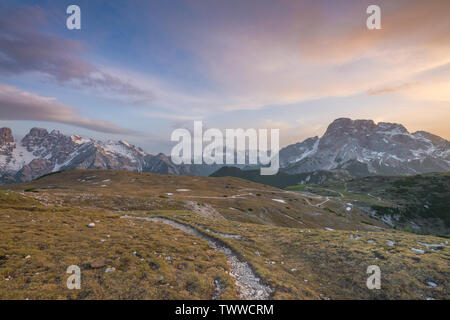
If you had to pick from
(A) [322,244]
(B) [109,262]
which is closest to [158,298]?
(B) [109,262]

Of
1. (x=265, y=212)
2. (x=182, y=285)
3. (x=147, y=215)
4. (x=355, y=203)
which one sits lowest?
(x=355, y=203)

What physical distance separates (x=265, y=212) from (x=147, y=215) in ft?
116

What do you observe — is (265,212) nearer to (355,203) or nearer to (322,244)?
(322,244)

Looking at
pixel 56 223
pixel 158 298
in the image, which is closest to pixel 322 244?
pixel 158 298

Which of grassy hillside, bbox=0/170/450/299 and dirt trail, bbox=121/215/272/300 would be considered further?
dirt trail, bbox=121/215/272/300

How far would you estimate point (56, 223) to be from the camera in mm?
24422

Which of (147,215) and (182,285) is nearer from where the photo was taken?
(182,285)

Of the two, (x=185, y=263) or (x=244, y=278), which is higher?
(x=185, y=263)

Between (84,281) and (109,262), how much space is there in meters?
2.65

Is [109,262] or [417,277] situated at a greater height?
[109,262]

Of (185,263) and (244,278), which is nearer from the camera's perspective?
(244,278)

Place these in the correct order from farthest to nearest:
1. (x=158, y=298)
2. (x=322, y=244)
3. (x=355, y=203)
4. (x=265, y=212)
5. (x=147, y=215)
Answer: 1. (x=355, y=203)
2. (x=265, y=212)
3. (x=147, y=215)
4. (x=322, y=244)
5. (x=158, y=298)

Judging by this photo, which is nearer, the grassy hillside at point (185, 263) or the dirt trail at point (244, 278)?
the grassy hillside at point (185, 263)

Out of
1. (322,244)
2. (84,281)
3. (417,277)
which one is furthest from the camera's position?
(322,244)
